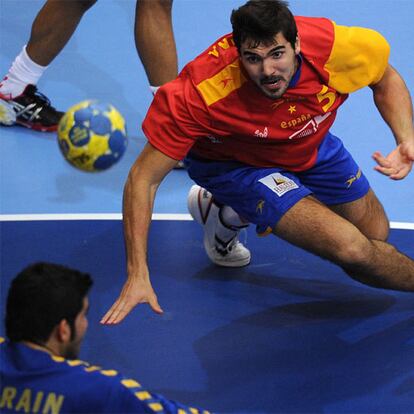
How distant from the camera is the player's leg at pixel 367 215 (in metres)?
5.16

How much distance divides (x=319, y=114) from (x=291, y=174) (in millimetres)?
347

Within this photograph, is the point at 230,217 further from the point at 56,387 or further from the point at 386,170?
the point at 56,387

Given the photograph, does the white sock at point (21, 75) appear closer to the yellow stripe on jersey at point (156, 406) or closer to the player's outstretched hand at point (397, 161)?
the player's outstretched hand at point (397, 161)

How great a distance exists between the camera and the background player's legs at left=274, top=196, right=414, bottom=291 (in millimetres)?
4613

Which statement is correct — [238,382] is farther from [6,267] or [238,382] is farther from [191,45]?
[191,45]

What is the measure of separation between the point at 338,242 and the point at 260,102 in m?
0.72

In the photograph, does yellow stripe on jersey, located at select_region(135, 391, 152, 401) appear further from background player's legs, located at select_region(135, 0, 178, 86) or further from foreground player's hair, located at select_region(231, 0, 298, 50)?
background player's legs, located at select_region(135, 0, 178, 86)

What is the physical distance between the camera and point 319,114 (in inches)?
187

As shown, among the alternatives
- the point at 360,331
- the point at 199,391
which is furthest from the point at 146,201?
the point at 360,331

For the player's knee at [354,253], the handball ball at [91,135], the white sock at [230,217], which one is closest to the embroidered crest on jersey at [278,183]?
the player's knee at [354,253]

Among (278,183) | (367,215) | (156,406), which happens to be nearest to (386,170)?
(278,183)

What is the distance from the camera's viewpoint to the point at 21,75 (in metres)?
6.78

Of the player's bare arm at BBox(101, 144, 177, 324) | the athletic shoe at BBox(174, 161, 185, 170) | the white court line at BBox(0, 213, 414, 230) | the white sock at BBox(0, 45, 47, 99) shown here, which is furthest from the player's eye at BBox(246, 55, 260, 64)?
the white sock at BBox(0, 45, 47, 99)

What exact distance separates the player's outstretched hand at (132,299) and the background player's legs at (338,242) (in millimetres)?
842
